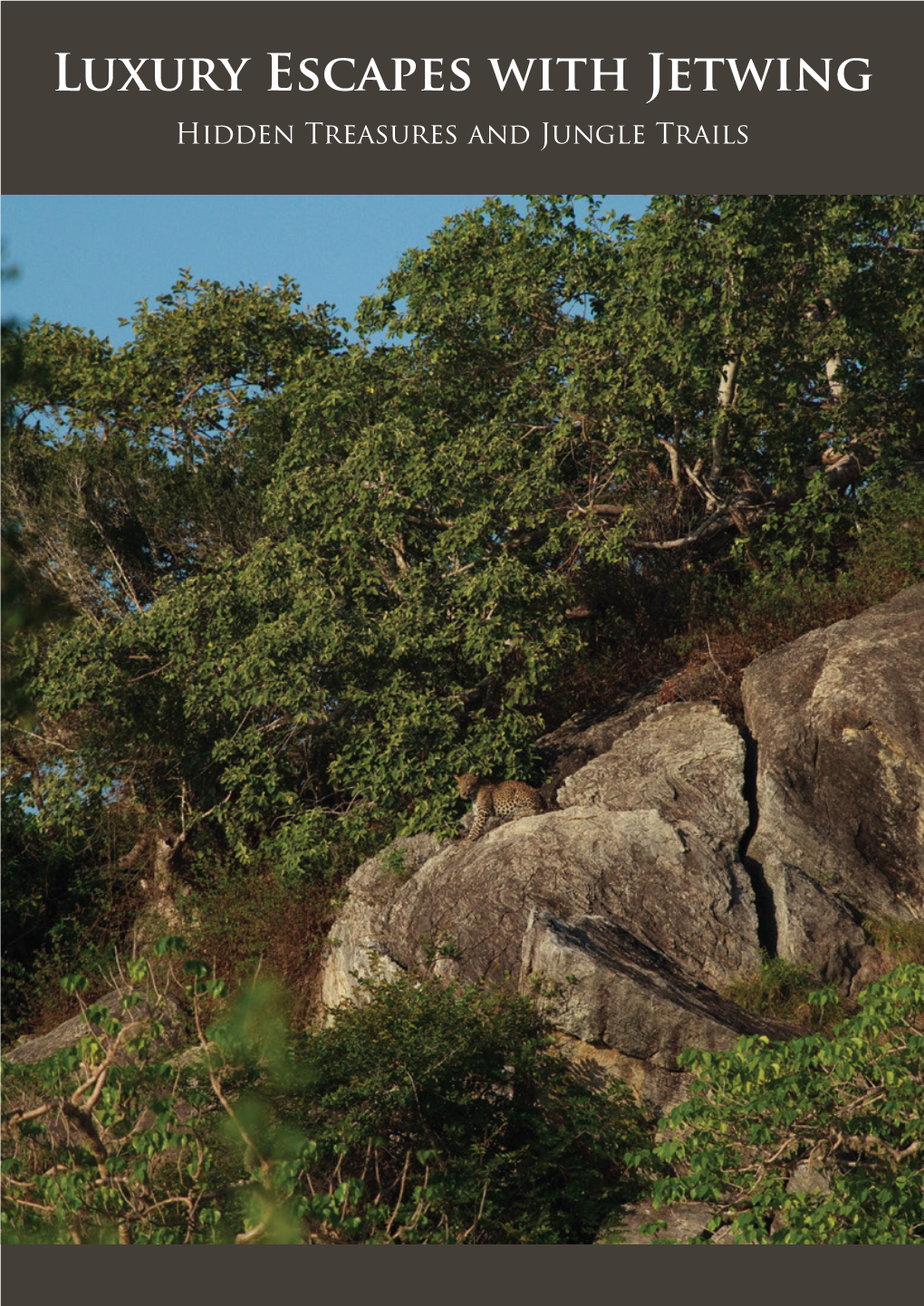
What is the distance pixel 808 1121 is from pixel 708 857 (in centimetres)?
484

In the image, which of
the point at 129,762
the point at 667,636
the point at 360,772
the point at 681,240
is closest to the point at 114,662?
the point at 129,762

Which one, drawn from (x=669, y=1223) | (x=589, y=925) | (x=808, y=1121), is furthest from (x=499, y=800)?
(x=808, y=1121)

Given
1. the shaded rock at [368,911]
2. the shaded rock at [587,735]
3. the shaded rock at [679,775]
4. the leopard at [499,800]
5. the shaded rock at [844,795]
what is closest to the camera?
the shaded rock at [844,795]

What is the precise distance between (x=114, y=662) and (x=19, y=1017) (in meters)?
5.45

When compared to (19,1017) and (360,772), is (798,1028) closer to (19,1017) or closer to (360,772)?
(360,772)

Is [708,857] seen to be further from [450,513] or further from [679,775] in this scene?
[450,513]

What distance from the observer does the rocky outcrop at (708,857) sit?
12930 mm

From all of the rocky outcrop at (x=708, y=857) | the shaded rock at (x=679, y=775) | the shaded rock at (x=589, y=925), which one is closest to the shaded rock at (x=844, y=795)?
the rocky outcrop at (x=708, y=857)

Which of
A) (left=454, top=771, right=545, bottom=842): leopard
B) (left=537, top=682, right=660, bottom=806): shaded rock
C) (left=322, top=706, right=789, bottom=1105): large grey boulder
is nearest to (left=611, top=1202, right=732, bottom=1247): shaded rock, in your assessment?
(left=322, top=706, right=789, bottom=1105): large grey boulder

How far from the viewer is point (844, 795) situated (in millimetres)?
13992

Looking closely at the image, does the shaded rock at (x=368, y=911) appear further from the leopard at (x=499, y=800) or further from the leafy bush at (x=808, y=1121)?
the leafy bush at (x=808, y=1121)

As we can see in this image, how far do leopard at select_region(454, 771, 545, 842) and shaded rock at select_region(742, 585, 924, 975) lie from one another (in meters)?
2.52

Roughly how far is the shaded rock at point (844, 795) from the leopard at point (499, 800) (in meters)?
2.52

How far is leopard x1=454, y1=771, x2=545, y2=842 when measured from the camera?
47.6 feet
